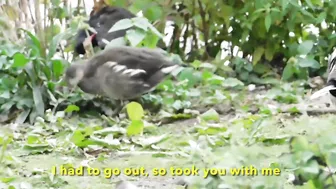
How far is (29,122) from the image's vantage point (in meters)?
4.66

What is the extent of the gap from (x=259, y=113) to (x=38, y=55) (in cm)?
143

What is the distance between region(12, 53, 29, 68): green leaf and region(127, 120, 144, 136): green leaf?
0.99m

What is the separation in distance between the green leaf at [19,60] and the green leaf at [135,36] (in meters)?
0.65

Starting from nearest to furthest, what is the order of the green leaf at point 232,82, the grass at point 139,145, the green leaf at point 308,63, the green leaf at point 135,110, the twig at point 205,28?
1. the grass at point 139,145
2. the green leaf at point 135,110
3. the green leaf at point 232,82
4. the green leaf at point 308,63
5. the twig at point 205,28

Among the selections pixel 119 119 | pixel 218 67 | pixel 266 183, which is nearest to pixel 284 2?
pixel 218 67

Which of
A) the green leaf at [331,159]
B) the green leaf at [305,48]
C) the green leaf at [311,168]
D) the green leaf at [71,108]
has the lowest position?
the green leaf at [71,108]

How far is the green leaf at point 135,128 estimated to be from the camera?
4.04 metres

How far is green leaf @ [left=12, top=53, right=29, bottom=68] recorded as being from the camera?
473 cm

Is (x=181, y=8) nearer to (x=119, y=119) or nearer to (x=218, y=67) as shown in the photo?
(x=218, y=67)

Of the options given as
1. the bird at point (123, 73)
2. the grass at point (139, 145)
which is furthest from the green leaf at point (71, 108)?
the bird at point (123, 73)

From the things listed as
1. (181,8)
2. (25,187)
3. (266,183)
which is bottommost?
(25,187)

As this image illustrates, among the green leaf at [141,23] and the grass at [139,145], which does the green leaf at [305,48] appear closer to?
the grass at [139,145]

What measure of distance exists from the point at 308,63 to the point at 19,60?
2.07m

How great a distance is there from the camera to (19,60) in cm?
473
